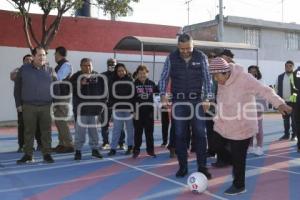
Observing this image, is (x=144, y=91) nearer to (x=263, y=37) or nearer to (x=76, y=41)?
(x=76, y=41)

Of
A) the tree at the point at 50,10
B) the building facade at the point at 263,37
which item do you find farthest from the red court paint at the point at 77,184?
the building facade at the point at 263,37

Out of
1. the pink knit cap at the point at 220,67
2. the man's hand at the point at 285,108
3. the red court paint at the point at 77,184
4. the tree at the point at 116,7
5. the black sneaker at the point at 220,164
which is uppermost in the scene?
the tree at the point at 116,7

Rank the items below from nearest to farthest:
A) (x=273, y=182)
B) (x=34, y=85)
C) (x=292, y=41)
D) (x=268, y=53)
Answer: (x=273, y=182) → (x=34, y=85) → (x=268, y=53) → (x=292, y=41)

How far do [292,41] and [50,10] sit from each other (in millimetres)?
20050

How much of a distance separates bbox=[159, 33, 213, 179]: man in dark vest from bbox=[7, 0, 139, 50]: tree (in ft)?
38.5

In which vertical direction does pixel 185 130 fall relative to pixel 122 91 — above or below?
below

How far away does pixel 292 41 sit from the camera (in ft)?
109

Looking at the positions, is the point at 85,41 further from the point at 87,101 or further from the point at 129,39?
the point at 87,101

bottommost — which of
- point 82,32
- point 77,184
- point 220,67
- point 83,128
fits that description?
point 77,184

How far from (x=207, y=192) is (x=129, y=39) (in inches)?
503

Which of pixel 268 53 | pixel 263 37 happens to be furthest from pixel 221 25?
pixel 268 53

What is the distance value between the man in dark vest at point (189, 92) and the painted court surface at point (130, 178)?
567mm

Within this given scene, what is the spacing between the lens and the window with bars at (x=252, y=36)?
30375 mm

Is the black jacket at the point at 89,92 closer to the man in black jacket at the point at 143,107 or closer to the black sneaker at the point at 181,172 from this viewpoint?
the man in black jacket at the point at 143,107
